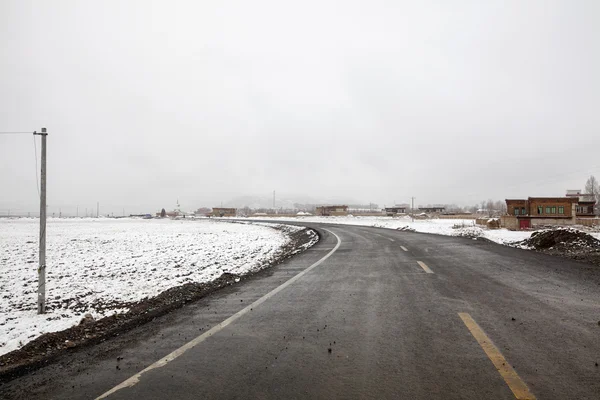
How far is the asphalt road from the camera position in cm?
317

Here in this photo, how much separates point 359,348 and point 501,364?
5.04ft

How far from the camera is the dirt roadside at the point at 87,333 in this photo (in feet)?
13.6

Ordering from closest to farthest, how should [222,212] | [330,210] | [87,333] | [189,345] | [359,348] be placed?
1. [359,348]
2. [189,345]
3. [87,333]
4. [330,210]
5. [222,212]

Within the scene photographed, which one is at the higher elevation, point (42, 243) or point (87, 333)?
point (42, 243)

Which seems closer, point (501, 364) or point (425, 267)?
point (501, 364)

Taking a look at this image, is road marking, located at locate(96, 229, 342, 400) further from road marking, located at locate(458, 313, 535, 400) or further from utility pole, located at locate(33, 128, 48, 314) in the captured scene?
utility pole, located at locate(33, 128, 48, 314)

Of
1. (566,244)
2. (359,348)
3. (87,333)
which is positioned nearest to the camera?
(359,348)

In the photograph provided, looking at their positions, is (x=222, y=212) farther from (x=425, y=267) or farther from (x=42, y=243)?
(x=42, y=243)

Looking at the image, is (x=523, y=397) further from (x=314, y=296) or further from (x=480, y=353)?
(x=314, y=296)

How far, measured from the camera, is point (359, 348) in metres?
4.05

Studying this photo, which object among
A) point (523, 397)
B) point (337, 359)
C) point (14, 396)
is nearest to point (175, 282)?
point (14, 396)

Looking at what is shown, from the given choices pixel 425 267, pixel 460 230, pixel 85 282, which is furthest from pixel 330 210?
pixel 85 282

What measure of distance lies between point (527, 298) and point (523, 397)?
417 centimetres

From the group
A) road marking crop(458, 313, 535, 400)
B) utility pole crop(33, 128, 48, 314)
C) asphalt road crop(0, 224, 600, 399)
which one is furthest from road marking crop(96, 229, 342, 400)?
utility pole crop(33, 128, 48, 314)
